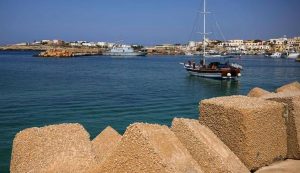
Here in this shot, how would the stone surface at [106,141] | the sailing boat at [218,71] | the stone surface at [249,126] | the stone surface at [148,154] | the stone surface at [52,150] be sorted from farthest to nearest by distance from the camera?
the sailing boat at [218,71], the stone surface at [106,141], the stone surface at [249,126], the stone surface at [52,150], the stone surface at [148,154]

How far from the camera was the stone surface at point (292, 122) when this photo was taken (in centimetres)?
719

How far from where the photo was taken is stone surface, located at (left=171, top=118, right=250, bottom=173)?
5602 mm

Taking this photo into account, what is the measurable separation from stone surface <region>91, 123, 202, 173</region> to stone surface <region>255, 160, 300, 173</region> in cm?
224

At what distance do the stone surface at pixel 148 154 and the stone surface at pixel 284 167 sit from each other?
2.24 meters

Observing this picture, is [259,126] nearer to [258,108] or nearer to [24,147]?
[258,108]

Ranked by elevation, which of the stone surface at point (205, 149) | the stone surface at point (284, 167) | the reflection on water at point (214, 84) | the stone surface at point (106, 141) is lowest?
the reflection on water at point (214, 84)

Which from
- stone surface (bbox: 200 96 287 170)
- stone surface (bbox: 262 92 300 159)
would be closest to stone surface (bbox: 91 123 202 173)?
stone surface (bbox: 200 96 287 170)

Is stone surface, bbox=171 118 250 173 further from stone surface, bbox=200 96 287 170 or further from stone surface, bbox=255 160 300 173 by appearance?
stone surface, bbox=255 160 300 173

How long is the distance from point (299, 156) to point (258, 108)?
169 cm

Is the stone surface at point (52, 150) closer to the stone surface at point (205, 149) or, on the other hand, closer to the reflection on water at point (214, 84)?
the stone surface at point (205, 149)

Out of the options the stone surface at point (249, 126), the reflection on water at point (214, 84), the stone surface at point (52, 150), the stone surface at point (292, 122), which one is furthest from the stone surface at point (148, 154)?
the reflection on water at point (214, 84)

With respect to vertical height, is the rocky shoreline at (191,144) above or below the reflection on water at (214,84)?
above

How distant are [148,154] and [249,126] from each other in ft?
8.32

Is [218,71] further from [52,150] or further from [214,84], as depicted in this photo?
[52,150]
